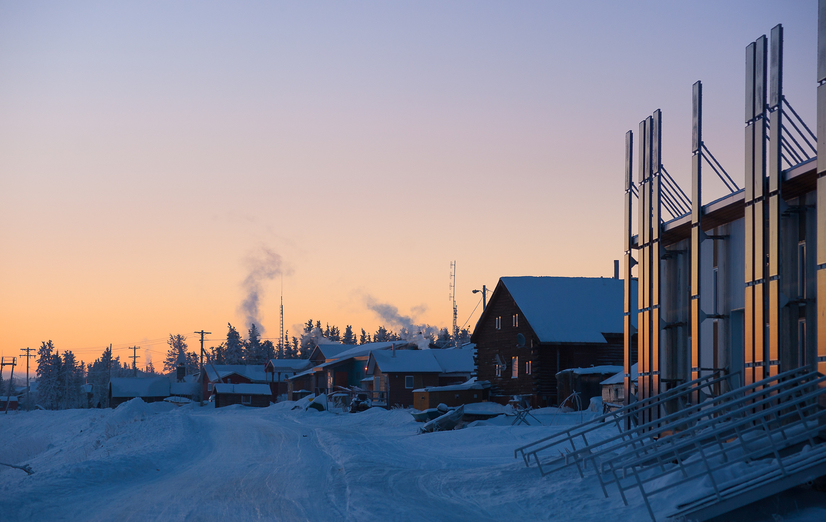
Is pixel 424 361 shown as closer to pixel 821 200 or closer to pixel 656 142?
pixel 656 142

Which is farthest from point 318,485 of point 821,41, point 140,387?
point 140,387

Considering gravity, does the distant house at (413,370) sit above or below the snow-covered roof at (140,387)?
above

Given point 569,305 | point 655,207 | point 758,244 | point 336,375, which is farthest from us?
point 336,375

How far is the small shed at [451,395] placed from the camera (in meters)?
45.6

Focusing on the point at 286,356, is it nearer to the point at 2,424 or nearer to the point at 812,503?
the point at 2,424

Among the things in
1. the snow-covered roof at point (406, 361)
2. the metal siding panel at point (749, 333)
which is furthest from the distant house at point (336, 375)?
the metal siding panel at point (749, 333)

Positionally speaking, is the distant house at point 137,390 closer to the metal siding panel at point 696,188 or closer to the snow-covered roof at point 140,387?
the snow-covered roof at point 140,387

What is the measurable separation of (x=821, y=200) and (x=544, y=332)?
3255 cm

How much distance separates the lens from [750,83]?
1496cm

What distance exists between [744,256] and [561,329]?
99.0 feet

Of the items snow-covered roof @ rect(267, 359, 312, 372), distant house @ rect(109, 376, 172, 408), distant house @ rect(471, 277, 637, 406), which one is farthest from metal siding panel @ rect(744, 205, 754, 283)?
distant house @ rect(109, 376, 172, 408)

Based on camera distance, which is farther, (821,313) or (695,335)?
(695,335)

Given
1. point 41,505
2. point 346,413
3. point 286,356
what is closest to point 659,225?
point 41,505

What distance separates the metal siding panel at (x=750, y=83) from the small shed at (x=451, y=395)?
32894mm
